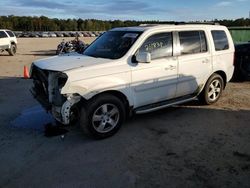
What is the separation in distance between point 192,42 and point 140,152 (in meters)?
3.05

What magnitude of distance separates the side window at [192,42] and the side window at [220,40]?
40 centimetres

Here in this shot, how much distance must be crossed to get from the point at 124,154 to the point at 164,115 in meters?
2.31

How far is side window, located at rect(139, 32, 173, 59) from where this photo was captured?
663cm

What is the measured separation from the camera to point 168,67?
6855 mm

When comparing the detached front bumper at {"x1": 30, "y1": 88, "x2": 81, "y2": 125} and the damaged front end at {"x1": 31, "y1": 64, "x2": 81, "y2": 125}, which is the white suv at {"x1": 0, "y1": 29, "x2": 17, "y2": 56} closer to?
the damaged front end at {"x1": 31, "y1": 64, "x2": 81, "y2": 125}

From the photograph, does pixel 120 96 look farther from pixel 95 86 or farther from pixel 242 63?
pixel 242 63

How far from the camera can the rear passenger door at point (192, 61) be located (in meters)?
7.17

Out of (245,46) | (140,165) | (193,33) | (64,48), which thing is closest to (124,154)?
(140,165)

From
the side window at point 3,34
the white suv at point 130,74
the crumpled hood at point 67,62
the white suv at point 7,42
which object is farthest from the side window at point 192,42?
the side window at point 3,34

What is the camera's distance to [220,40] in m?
8.10

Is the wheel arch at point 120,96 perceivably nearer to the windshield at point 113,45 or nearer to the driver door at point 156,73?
the driver door at point 156,73

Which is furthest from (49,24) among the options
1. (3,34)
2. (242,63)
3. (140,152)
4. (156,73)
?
(140,152)

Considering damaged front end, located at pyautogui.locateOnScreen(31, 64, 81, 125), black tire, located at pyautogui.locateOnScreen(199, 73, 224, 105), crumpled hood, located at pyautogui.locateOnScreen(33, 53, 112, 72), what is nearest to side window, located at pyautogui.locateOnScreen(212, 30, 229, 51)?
black tire, located at pyautogui.locateOnScreen(199, 73, 224, 105)

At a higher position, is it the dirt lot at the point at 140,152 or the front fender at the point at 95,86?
the front fender at the point at 95,86
